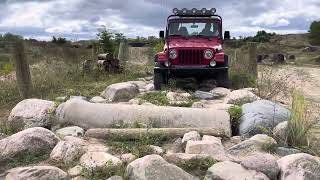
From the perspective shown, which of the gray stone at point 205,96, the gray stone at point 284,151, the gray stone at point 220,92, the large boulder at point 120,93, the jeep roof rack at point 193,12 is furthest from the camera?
the jeep roof rack at point 193,12

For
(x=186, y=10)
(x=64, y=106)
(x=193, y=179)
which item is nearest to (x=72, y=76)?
(x=186, y=10)

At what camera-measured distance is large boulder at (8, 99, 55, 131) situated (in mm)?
8039

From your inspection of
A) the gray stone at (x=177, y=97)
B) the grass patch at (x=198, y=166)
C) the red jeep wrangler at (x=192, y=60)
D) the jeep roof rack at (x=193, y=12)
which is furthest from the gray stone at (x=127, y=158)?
the jeep roof rack at (x=193, y=12)

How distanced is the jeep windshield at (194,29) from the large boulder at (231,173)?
857 cm

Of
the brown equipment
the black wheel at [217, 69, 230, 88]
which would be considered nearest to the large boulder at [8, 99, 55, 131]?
the black wheel at [217, 69, 230, 88]

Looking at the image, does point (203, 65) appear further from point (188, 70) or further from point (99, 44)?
point (99, 44)

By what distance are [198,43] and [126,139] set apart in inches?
263

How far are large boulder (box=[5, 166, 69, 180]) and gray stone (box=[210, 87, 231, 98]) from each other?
616 cm

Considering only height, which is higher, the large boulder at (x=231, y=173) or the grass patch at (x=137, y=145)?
the grass patch at (x=137, y=145)

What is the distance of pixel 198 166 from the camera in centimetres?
609

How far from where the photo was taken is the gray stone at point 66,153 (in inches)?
251

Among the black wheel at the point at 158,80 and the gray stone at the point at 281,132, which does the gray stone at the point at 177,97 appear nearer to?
the black wheel at the point at 158,80

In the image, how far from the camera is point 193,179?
5.78 metres

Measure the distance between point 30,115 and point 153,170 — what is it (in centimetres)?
325
